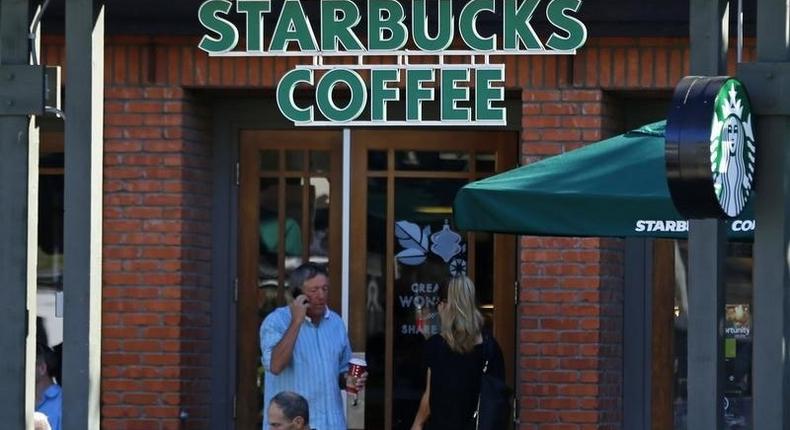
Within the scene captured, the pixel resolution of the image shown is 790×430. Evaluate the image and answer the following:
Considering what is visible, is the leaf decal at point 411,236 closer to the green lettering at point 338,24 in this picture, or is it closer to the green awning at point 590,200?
the green lettering at point 338,24

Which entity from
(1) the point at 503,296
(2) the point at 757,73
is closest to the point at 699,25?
(2) the point at 757,73

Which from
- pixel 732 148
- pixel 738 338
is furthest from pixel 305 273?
pixel 732 148

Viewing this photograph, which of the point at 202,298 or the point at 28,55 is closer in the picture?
the point at 28,55

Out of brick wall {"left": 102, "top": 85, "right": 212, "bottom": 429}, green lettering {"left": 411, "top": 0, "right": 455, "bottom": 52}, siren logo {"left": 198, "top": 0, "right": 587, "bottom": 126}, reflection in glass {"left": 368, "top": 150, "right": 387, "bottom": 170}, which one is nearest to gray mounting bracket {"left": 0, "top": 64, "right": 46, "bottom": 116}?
siren logo {"left": 198, "top": 0, "right": 587, "bottom": 126}

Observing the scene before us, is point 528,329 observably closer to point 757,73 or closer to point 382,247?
point 382,247

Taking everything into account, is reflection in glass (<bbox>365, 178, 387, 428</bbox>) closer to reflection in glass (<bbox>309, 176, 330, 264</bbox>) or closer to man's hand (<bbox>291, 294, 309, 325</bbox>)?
reflection in glass (<bbox>309, 176, 330, 264</bbox>)

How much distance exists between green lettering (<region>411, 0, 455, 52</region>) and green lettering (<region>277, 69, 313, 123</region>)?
2.05 ft

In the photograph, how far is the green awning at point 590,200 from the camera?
269 inches

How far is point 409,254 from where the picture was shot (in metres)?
10.1

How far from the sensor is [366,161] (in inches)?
398

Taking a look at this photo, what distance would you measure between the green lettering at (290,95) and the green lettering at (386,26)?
1.32 ft

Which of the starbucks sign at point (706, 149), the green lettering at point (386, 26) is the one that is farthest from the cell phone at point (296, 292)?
the starbucks sign at point (706, 149)

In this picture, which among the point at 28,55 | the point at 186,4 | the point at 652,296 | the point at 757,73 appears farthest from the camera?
the point at 652,296

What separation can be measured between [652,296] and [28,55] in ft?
14.4
